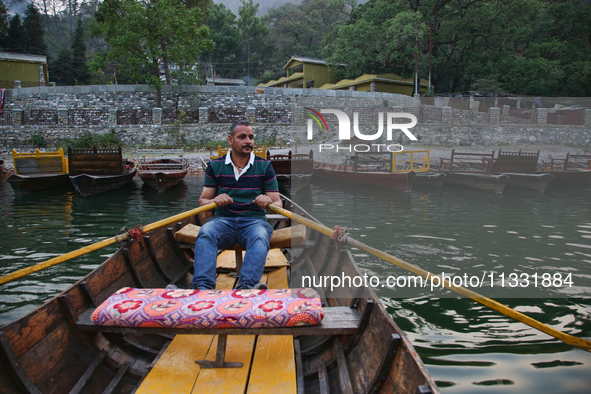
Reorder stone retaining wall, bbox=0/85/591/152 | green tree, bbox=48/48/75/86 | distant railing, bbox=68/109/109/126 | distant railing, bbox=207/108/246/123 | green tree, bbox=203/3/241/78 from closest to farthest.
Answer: stone retaining wall, bbox=0/85/591/152 < distant railing, bbox=68/109/109/126 < distant railing, bbox=207/108/246/123 < green tree, bbox=48/48/75/86 < green tree, bbox=203/3/241/78

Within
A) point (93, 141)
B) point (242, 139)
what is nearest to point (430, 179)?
point (242, 139)

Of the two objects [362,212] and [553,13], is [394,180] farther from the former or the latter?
[553,13]

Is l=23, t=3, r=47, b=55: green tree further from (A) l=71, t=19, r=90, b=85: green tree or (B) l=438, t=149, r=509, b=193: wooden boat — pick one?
(B) l=438, t=149, r=509, b=193: wooden boat

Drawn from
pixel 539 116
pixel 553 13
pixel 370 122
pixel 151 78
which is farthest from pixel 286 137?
pixel 553 13

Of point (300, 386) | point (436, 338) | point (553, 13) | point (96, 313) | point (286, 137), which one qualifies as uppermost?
point (553, 13)

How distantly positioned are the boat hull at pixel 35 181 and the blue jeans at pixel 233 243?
13.1 m

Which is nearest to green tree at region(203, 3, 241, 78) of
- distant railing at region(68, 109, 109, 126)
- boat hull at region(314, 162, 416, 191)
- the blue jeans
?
distant railing at region(68, 109, 109, 126)

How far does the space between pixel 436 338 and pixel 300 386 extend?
2.23 m

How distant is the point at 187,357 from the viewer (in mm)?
2490

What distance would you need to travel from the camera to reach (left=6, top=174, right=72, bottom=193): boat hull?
43.1 feet

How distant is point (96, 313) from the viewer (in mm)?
2365

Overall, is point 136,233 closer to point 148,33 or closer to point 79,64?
point 148,33

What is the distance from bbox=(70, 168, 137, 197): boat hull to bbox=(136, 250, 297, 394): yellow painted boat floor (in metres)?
11.7

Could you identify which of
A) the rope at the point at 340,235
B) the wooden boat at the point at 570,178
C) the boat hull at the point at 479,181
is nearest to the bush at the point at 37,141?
the boat hull at the point at 479,181
